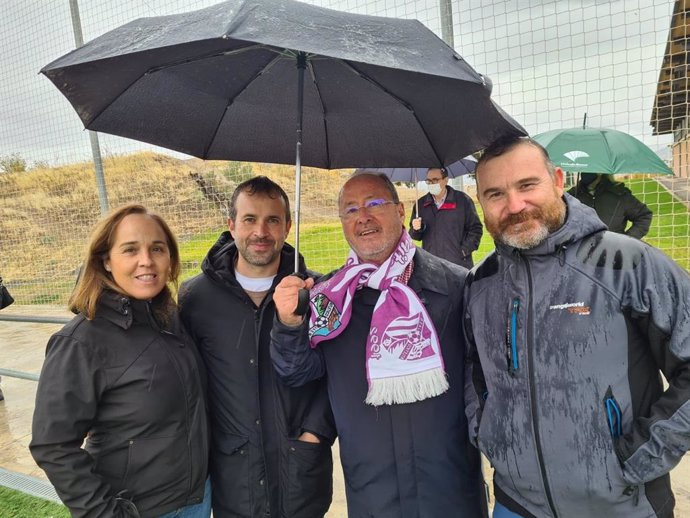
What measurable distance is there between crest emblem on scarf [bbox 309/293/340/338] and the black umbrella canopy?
33.1 inches

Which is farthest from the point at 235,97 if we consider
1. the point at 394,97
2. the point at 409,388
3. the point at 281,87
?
the point at 409,388

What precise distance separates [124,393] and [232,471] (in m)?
0.60

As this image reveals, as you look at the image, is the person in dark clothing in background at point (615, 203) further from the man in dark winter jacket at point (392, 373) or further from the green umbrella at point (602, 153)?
the man in dark winter jacket at point (392, 373)

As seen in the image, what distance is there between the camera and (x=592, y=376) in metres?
1.35

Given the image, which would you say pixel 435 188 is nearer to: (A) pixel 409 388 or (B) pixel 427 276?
(B) pixel 427 276

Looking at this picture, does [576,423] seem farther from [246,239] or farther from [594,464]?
[246,239]

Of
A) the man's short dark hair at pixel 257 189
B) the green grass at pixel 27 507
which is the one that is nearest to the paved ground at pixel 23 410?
the green grass at pixel 27 507

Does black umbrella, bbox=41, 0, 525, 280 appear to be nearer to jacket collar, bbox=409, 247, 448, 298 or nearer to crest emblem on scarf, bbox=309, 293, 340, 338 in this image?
crest emblem on scarf, bbox=309, 293, 340, 338

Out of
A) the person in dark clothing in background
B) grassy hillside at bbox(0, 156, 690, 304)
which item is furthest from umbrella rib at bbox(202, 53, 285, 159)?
grassy hillside at bbox(0, 156, 690, 304)

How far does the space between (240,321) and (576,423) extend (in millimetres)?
1324

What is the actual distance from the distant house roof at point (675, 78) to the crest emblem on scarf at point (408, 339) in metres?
3.56

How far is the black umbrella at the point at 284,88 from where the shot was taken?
121 cm

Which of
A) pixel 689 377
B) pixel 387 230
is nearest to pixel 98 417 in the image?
pixel 387 230

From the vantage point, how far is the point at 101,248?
71.3 inches
